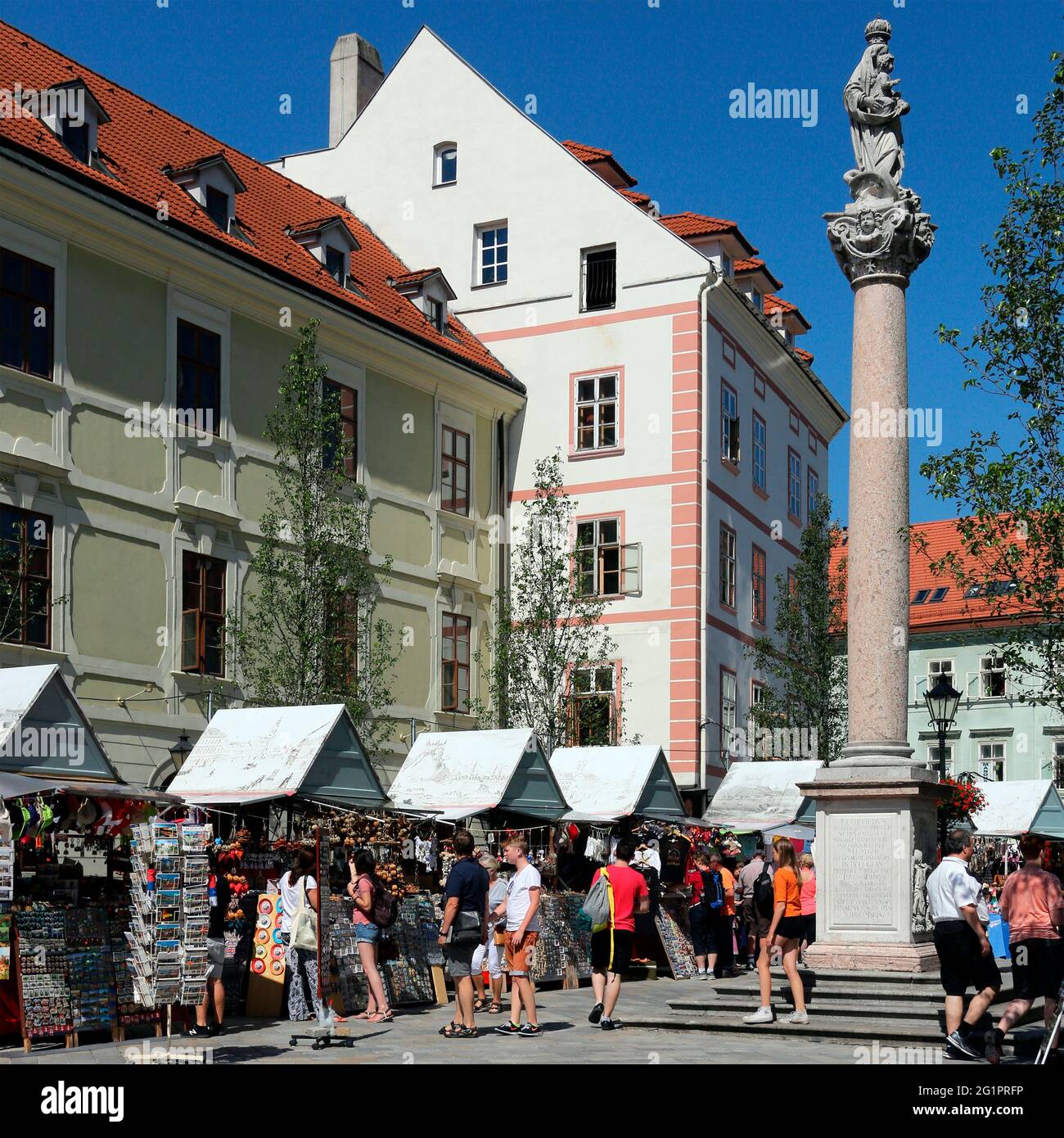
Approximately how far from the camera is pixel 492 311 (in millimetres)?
38719

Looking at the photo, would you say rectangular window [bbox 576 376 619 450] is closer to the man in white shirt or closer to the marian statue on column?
the marian statue on column

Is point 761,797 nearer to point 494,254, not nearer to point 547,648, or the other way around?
point 547,648

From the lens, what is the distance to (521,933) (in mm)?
16031

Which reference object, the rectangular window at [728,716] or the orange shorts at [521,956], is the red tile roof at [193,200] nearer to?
the rectangular window at [728,716]

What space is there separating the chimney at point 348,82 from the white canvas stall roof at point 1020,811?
71.2ft

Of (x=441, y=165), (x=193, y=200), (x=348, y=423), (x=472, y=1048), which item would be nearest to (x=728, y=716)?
(x=348, y=423)

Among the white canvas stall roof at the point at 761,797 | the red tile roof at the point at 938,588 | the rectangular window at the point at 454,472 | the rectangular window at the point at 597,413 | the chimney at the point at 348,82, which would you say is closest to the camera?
the white canvas stall roof at the point at 761,797

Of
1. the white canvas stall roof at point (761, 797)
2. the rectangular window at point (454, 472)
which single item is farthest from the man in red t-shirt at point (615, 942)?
the rectangular window at point (454, 472)

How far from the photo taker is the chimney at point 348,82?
139 ft

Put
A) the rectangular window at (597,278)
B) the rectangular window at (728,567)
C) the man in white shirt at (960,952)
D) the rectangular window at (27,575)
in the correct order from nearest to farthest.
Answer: the man in white shirt at (960,952)
the rectangular window at (27,575)
the rectangular window at (597,278)
the rectangular window at (728,567)

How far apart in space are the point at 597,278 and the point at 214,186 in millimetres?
10006

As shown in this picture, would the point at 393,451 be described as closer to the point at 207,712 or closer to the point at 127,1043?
the point at 207,712
